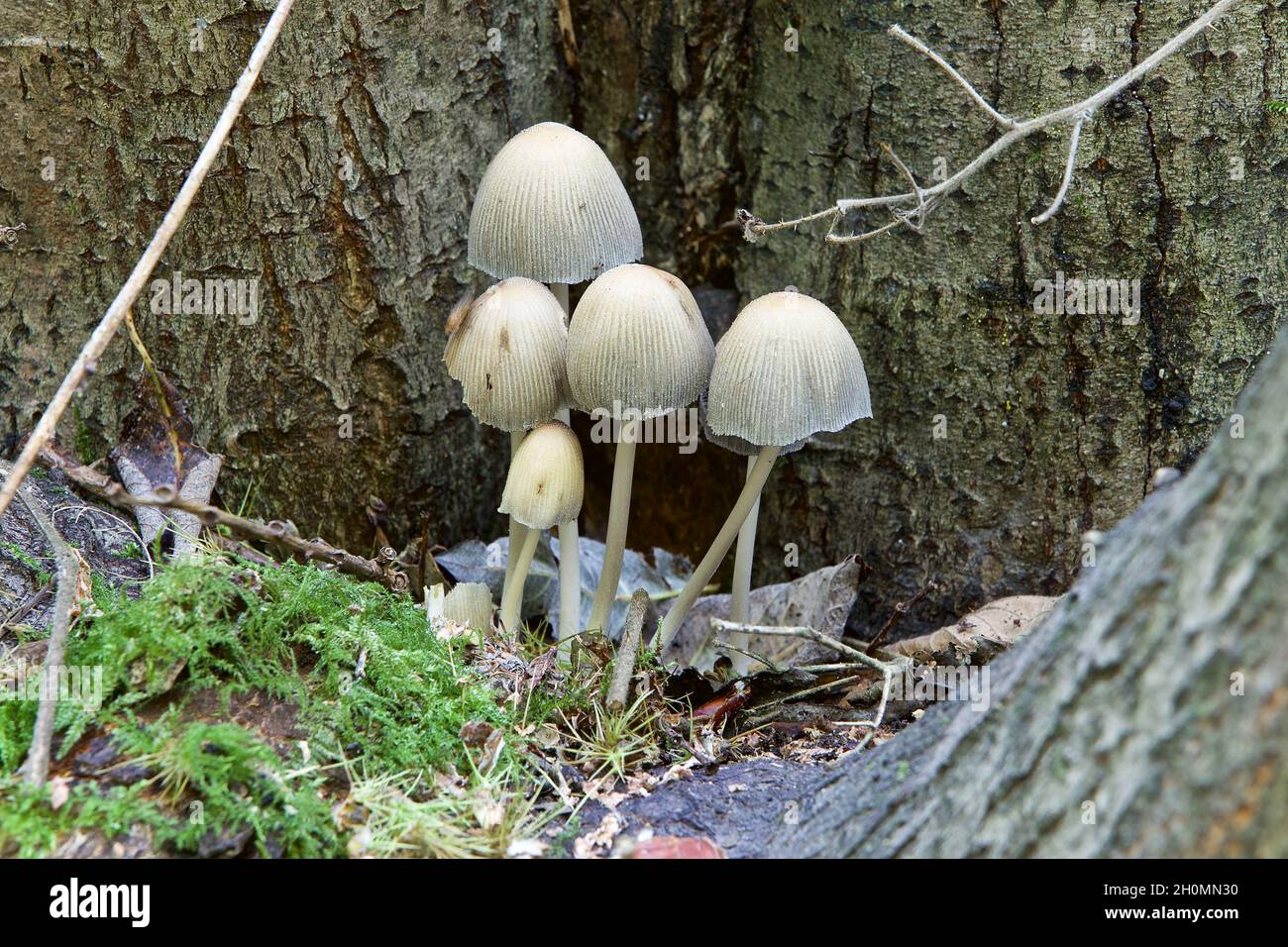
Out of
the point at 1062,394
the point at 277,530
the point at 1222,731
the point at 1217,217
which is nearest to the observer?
the point at 1222,731

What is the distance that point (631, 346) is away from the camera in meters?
2.23

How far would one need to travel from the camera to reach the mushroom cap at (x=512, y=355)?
2.40m

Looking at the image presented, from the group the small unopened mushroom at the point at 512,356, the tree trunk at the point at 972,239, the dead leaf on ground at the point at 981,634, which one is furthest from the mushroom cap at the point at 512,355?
the dead leaf on ground at the point at 981,634

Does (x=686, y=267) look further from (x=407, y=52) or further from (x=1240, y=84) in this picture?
(x=1240, y=84)

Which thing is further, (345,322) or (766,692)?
(345,322)

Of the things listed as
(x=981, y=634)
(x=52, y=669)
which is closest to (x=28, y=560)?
(x=52, y=669)

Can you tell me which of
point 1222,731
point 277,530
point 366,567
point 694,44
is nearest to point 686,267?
point 694,44

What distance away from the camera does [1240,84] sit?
250 cm

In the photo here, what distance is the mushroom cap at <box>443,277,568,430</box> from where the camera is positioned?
240 centimetres

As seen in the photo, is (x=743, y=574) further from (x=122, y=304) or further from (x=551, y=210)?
(x=122, y=304)

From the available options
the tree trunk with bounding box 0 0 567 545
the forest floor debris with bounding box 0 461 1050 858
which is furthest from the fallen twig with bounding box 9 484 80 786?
the tree trunk with bounding box 0 0 567 545

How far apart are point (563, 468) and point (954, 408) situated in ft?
3.74

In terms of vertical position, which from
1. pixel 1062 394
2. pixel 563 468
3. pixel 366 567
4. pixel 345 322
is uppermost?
pixel 345 322

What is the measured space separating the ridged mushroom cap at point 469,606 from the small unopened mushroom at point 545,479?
1.01ft
